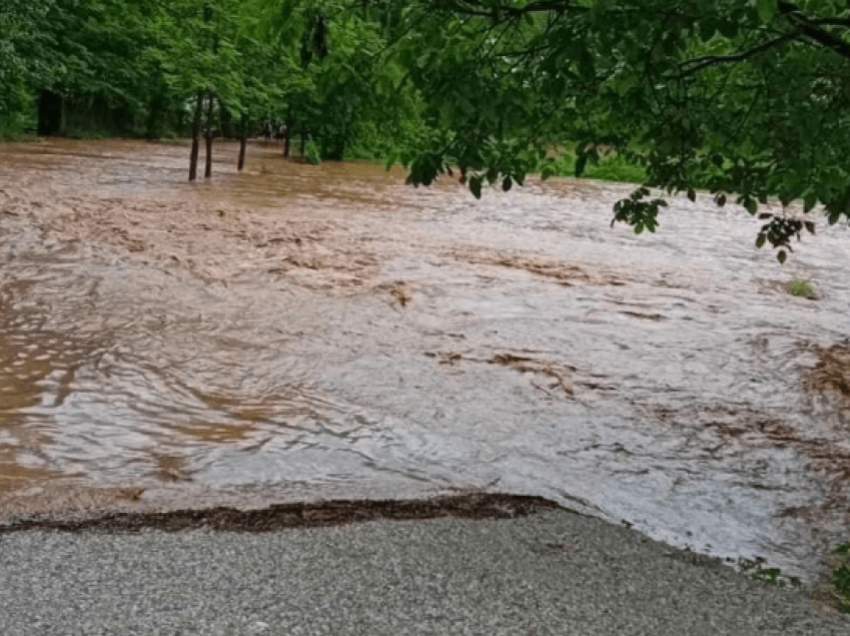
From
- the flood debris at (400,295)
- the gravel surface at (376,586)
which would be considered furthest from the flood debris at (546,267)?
the gravel surface at (376,586)

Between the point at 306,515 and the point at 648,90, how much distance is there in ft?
9.92

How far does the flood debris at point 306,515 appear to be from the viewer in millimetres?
5004

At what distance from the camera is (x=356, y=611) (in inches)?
154

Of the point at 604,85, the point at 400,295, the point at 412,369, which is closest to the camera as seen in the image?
the point at 604,85

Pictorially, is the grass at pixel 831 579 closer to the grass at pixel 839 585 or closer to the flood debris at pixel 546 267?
the grass at pixel 839 585

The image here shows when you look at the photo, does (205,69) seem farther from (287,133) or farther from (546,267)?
(287,133)

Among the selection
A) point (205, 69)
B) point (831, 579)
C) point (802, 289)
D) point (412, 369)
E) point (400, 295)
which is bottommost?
point (412, 369)

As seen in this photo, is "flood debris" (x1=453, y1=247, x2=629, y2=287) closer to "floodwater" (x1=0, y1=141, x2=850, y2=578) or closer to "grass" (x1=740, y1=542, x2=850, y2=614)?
"floodwater" (x1=0, y1=141, x2=850, y2=578)

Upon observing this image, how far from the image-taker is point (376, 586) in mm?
4180

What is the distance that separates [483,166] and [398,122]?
1.31 m

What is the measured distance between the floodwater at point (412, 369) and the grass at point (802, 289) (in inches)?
10.5

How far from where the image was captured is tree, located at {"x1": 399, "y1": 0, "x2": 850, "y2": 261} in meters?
3.47

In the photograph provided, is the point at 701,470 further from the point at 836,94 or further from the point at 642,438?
the point at 836,94

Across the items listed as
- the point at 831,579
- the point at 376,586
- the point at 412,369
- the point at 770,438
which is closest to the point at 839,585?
the point at 831,579
